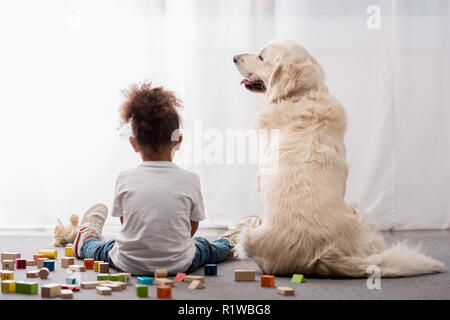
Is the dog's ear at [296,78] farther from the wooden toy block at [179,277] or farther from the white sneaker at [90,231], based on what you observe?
the white sneaker at [90,231]

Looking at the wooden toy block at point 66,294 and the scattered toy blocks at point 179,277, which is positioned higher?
the wooden toy block at point 66,294

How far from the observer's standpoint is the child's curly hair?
2.06 meters

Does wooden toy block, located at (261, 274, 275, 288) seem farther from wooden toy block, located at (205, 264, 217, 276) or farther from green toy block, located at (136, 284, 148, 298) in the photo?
green toy block, located at (136, 284, 148, 298)

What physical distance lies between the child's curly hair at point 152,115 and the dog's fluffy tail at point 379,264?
2.22ft

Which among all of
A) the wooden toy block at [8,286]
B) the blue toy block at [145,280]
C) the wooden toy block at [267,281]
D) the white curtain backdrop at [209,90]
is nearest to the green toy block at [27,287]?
the wooden toy block at [8,286]

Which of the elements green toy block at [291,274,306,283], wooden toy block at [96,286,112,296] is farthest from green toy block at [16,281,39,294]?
green toy block at [291,274,306,283]

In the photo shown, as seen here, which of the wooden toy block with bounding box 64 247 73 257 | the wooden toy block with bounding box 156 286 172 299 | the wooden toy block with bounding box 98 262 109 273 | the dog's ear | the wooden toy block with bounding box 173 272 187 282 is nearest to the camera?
the wooden toy block with bounding box 156 286 172 299

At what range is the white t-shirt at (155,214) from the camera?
2016mm

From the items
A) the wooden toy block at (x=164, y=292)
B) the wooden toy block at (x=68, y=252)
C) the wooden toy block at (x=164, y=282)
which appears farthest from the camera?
the wooden toy block at (x=68, y=252)

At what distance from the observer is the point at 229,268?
235 centimetres

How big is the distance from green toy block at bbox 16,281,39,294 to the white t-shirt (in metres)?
0.35

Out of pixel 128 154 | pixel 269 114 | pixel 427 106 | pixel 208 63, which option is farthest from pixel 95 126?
pixel 427 106

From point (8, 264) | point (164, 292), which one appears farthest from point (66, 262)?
point (164, 292)

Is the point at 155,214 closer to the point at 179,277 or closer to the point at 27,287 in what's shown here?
the point at 179,277
